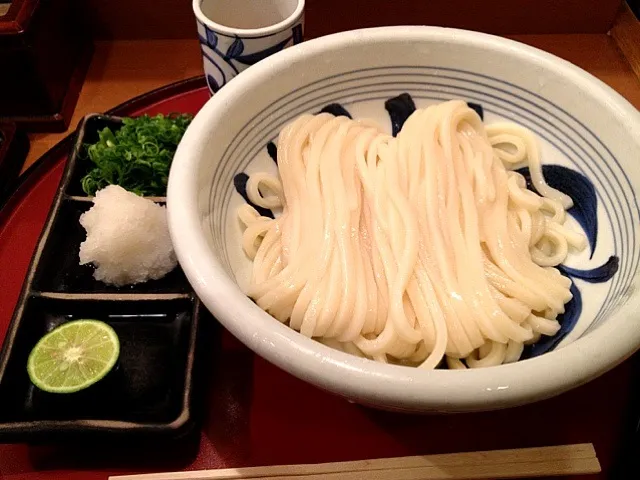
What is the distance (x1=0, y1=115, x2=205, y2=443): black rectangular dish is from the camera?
1.01 m

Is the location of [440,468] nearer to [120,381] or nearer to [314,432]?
[314,432]

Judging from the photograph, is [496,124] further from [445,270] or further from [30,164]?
[30,164]

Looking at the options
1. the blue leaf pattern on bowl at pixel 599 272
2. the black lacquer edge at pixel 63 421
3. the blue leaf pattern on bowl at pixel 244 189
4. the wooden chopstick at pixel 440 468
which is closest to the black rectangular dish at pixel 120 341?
the black lacquer edge at pixel 63 421

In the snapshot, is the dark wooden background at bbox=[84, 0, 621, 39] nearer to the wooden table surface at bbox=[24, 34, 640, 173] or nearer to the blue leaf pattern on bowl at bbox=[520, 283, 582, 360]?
the wooden table surface at bbox=[24, 34, 640, 173]

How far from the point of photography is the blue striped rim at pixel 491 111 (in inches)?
42.2

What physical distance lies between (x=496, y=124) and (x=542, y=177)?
0.16 meters

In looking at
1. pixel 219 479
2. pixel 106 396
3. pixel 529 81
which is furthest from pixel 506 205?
pixel 106 396

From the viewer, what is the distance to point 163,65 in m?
1.91

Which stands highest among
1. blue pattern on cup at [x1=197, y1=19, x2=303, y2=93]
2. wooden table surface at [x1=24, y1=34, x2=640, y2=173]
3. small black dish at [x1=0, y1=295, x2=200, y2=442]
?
blue pattern on cup at [x1=197, y1=19, x2=303, y2=93]

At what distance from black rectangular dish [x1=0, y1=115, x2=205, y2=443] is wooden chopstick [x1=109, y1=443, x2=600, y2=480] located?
4.5 inches

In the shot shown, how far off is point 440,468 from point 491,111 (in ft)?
2.57

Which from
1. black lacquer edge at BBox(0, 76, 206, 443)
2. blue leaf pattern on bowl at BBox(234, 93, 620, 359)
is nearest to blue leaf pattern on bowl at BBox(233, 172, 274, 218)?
blue leaf pattern on bowl at BBox(234, 93, 620, 359)

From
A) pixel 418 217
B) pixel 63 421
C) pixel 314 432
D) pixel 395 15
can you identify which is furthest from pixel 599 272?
pixel 395 15

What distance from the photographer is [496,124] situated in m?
1.29
